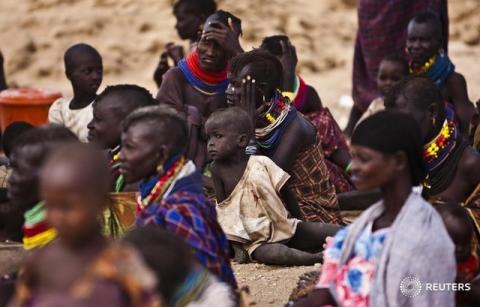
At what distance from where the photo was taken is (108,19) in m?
13.7

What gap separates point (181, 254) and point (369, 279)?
0.76 metres

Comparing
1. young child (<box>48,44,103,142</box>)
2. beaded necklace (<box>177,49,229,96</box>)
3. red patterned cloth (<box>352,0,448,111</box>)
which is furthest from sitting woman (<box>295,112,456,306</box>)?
red patterned cloth (<box>352,0,448,111</box>)

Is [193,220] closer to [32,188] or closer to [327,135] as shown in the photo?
[32,188]

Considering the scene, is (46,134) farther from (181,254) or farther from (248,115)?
(248,115)

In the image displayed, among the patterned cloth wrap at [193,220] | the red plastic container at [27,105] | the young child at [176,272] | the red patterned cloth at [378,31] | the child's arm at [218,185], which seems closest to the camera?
the young child at [176,272]

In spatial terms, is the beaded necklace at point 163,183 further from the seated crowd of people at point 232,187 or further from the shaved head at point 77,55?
the shaved head at point 77,55

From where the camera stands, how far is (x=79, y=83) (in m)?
7.48

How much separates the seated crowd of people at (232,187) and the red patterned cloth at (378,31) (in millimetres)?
1145

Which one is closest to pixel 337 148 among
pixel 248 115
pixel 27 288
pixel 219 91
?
pixel 219 91

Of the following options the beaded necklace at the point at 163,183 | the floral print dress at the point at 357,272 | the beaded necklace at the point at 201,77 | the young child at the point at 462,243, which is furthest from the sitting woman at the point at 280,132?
the floral print dress at the point at 357,272

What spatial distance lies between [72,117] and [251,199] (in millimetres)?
1657

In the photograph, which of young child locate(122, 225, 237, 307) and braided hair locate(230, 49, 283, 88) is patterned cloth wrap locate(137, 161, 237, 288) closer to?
Answer: young child locate(122, 225, 237, 307)

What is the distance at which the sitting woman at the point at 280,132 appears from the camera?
253 inches

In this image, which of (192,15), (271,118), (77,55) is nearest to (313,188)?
(271,118)
